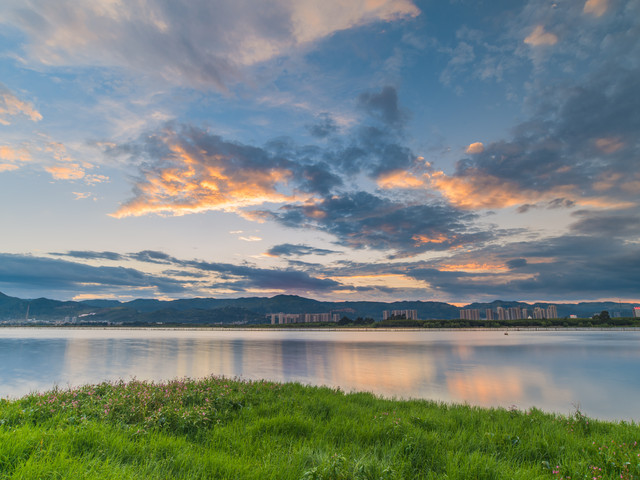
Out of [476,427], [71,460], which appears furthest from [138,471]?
[476,427]

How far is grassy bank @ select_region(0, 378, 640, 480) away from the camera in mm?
6629

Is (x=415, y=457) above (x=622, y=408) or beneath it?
above

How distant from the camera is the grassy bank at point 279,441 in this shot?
6.63 m

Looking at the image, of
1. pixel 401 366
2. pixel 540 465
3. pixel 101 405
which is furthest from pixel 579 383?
pixel 101 405

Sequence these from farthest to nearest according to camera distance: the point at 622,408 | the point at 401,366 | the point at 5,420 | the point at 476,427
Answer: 1. the point at 401,366
2. the point at 622,408
3. the point at 476,427
4. the point at 5,420

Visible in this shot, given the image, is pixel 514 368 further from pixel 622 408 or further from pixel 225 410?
pixel 225 410

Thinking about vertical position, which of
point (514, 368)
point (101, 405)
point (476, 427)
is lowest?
point (514, 368)

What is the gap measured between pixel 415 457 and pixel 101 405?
9.99 meters

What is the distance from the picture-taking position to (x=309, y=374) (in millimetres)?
31281

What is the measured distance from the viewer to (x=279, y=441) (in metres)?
9.05

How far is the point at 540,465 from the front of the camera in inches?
306

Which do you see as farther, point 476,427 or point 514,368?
point 514,368

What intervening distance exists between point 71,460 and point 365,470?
5386mm

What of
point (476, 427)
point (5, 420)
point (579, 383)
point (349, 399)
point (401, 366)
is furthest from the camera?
point (401, 366)
